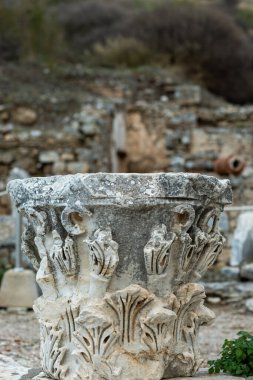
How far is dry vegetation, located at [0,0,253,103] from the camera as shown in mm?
23281

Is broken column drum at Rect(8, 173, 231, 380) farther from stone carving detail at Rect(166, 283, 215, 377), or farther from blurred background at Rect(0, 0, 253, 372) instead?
blurred background at Rect(0, 0, 253, 372)

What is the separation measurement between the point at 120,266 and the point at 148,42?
23.8 metres

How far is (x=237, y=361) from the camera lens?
4031 mm

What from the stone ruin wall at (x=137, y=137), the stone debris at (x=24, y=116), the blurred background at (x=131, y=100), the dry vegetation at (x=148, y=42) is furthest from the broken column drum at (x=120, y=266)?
the dry vegetation at (x=148, y=42)

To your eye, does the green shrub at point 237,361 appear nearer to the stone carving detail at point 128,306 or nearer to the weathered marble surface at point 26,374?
the weathered marble surface at point 26,374

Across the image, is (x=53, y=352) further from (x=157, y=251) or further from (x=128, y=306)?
(x=157, y=251)

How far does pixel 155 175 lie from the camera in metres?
3.60

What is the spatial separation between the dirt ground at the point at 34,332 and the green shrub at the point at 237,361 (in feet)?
4.97

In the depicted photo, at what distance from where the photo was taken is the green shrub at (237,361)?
13.0 feet

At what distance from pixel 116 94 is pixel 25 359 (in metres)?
16.6

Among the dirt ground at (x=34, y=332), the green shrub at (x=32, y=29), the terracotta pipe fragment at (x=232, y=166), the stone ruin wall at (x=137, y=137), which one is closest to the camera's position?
the dirt ground at (x=34, y=332)

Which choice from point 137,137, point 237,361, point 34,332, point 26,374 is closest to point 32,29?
point 137,137

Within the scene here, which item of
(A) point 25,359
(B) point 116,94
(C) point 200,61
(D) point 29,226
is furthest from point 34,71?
(D) point 29,226

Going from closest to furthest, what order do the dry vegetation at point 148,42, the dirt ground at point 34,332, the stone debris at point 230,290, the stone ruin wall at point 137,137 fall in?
1. the dirt ground at point 34,332
2. the stone debris at point 230,290
3. the stone ruin wall at point 137,137
4. the dry vegetation at point 148,42
